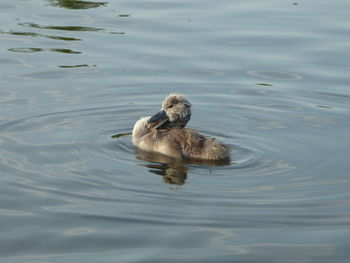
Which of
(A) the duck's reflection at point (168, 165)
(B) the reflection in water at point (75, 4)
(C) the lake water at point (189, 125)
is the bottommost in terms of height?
(A) the duck's reflection at point (168, 165)

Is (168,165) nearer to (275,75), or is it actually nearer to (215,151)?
(215,151)

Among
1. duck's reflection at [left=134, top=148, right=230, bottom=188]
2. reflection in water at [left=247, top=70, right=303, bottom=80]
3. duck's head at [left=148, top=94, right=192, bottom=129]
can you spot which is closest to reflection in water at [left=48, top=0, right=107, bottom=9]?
reflection in water at [left=247, top=70, right=303, bottom=80]

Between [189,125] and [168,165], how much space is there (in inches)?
66.5

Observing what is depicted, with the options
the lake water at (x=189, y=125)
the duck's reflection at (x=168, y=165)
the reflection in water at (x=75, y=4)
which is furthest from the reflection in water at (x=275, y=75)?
the reflection in water at (x=75, y=4)

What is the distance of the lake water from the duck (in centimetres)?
16

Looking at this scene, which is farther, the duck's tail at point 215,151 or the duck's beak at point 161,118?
the duck's beak at point 161,118

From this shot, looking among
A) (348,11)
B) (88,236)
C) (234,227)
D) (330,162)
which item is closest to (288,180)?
(330,162)

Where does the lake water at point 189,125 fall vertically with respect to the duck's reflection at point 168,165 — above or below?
above

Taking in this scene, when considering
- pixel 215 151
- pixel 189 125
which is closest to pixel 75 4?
pixel 189 125

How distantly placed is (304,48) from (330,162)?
574 centimetres

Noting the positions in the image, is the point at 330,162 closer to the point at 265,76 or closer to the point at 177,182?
the point at 177,182

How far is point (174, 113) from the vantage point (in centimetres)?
1023

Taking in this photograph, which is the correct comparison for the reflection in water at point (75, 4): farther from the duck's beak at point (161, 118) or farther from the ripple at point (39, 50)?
the duck's beak at point (161, 118)

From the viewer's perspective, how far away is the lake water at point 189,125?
7012 mm
